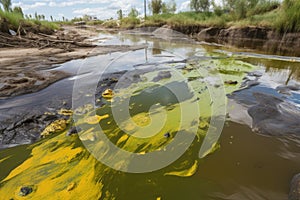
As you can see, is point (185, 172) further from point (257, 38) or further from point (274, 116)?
point (257, 38)

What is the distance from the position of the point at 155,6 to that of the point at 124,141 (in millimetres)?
35280

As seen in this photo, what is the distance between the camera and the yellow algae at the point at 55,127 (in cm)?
284

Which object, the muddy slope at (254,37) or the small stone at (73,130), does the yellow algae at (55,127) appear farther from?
the muddy slope at (254,37)

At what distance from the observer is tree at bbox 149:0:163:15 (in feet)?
108

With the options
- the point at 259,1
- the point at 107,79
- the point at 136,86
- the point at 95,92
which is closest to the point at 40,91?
the point at 95,92

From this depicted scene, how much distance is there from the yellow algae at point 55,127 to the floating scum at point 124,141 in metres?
0.06

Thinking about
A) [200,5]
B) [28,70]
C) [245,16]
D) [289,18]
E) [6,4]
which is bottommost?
[28,70]

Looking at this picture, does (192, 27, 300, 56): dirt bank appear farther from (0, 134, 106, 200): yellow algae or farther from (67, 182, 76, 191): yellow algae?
(67, 182, 76, 191): yellow algae

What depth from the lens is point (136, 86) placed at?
190 inches

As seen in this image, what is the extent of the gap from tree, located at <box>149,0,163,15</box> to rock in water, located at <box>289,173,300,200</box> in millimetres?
35671

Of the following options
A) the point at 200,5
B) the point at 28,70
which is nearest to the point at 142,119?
the point at 28,70

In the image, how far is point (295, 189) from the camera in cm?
178

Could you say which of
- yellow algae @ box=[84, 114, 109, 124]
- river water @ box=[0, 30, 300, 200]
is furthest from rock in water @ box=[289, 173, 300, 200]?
yellow algae @ box=[84, 114, 109, 124]

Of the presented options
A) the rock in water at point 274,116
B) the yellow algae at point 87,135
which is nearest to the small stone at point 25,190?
the yellow algae at point 87,135
